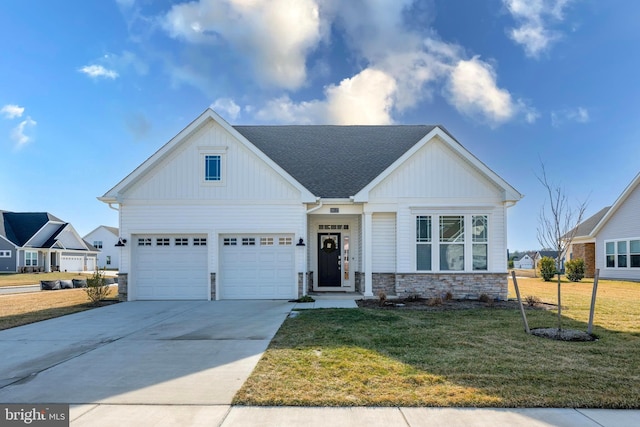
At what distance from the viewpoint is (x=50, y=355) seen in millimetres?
6922

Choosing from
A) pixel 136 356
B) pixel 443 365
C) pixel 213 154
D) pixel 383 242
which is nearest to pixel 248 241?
pixel 213 154

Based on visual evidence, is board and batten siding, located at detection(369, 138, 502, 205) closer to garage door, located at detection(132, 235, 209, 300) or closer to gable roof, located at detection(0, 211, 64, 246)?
garage door, located at detection(132, 235, 209, 300)

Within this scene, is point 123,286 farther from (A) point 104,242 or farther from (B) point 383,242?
(A) point 104,242

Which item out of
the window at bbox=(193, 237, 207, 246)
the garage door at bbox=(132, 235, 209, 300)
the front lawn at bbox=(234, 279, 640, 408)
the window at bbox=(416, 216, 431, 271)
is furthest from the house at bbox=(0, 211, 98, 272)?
the front lawn at bbox=(234, 279, 640, 408)

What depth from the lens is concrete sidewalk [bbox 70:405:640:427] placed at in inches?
162

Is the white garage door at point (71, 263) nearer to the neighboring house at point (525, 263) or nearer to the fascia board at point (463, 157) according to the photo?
the fascia board at point (463, 157)

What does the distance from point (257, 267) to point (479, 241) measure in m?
8.16

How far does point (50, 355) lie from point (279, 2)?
37.2ft

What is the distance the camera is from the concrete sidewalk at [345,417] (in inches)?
162

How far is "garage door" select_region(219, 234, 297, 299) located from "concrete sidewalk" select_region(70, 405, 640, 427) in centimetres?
961

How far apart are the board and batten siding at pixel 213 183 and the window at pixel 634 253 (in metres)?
20.7

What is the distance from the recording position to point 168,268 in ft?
46.7

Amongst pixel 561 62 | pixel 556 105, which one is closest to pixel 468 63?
pixel 561 62

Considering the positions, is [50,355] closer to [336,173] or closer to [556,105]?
[336,173]
